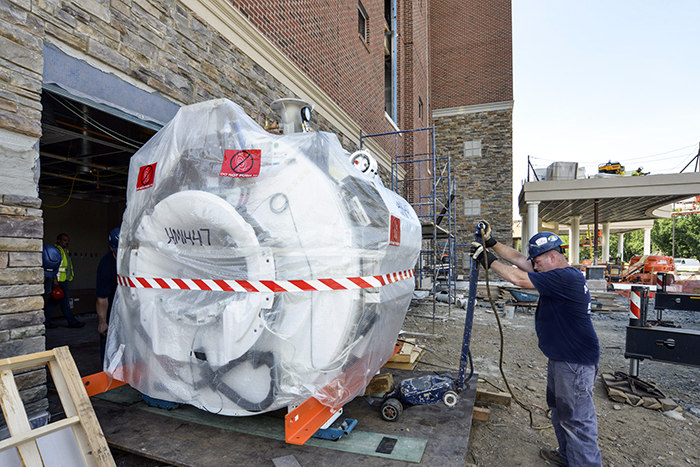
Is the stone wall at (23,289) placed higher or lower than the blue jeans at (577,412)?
Result: higher

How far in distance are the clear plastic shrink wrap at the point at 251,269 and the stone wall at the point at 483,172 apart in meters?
18.6

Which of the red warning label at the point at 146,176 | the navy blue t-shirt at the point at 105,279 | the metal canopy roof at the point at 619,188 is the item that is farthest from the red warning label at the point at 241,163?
the metal canopy roof at the point at 619,188

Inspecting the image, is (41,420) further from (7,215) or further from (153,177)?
(153,177)

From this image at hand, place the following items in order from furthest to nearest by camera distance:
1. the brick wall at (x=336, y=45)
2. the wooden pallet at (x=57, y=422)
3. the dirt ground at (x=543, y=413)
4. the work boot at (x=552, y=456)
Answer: the brick wall at (x=336, y=45) < the dirt ground at (x=543, y=413) < the work boot at (x=552, y=456) < the wooden pallet at (x=57, y=422)

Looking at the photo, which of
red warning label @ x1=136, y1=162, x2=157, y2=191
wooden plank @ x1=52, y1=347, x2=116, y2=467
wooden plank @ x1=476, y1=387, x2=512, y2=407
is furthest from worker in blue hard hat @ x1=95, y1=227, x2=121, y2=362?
wooden plank @ x1=476, y1=387, x2=512, y2=407

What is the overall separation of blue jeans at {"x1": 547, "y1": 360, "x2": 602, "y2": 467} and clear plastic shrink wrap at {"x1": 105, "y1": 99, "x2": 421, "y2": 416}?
153 cm

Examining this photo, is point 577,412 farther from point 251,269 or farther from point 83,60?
point 83,60

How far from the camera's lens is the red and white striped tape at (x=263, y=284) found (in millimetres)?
2734

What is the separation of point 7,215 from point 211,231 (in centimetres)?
142

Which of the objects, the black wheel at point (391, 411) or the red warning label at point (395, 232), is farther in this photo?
the black wheel at point (391, 411)

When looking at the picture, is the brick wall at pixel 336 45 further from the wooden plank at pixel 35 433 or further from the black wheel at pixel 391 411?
the black wheel at pixel 391 411

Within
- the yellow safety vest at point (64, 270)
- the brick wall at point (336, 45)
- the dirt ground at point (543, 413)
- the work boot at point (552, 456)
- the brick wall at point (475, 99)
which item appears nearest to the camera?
the work boot at point (552, 456)

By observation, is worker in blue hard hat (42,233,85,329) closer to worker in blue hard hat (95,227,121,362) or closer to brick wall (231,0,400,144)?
worker in blue hard hat (95,227,121,362)

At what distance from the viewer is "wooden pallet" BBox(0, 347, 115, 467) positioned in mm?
2220
